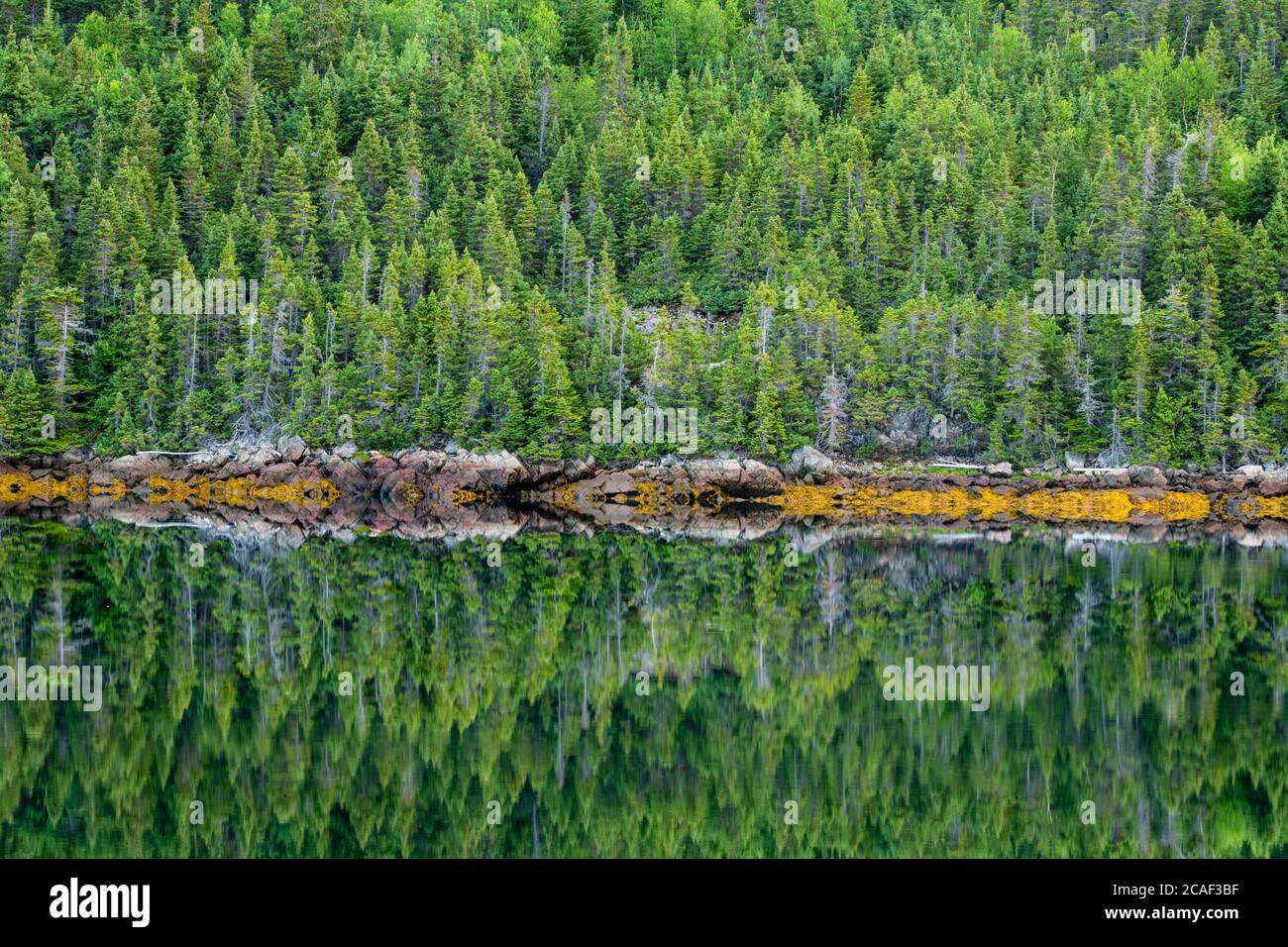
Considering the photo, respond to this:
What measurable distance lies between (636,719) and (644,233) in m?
93.4

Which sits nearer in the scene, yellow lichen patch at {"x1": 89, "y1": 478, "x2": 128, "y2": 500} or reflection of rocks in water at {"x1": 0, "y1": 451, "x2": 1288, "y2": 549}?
reflection of rocks in water at {"x1": 0, "y1": 451, "x2": 1288, "y2": 549}

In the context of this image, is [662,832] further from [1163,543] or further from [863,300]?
[863,300]

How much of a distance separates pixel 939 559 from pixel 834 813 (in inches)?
1255

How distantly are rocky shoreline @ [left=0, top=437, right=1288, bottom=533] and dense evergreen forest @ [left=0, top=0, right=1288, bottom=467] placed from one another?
2.00 metres

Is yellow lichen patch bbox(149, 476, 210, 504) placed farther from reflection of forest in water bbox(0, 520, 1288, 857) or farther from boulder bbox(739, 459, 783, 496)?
reflection of forest in water bbox(0, 520, 1288, 857)

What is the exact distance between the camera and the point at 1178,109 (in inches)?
5320

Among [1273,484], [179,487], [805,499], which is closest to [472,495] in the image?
[179,487]

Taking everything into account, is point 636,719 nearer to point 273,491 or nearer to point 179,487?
point 273,491

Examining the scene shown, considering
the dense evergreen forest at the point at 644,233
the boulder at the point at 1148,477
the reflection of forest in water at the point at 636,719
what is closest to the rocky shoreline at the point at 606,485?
the boulder at the point at 1148,477

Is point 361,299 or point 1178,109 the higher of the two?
point 1178,109

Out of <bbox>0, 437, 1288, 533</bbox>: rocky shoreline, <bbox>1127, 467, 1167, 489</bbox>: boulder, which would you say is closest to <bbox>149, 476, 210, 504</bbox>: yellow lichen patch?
<bbox>0, 437, 1288, 533</bbox>: rocky shoreline

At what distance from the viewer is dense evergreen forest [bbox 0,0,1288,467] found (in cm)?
9262

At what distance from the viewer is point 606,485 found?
89188mm
